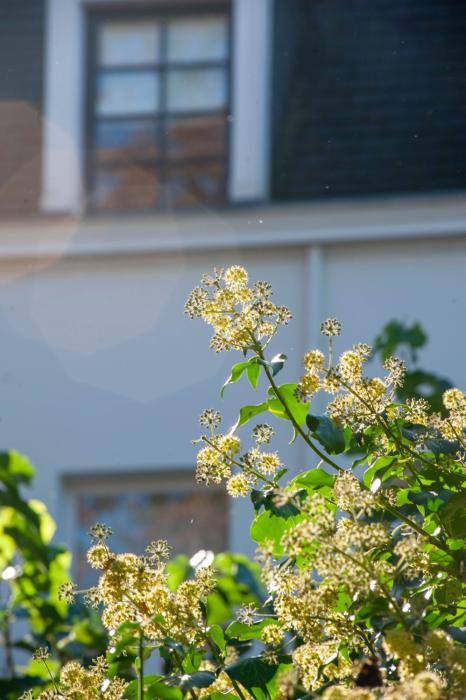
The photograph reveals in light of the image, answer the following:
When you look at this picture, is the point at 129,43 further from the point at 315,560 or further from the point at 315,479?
the point at 315,560

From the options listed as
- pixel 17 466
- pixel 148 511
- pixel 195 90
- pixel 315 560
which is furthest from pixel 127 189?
pixel 315 560

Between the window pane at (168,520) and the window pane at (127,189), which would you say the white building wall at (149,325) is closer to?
the window pane at (168,520)

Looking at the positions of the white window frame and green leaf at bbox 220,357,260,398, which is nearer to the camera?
green leaf at bbox 220,357,260,398

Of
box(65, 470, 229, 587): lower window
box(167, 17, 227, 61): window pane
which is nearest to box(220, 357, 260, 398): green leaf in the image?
box(65, 470, 229, 587): lower window

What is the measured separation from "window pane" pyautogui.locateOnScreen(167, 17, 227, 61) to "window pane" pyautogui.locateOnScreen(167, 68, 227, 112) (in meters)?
0.08

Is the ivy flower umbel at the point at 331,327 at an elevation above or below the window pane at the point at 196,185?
below

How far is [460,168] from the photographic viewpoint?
529 cm

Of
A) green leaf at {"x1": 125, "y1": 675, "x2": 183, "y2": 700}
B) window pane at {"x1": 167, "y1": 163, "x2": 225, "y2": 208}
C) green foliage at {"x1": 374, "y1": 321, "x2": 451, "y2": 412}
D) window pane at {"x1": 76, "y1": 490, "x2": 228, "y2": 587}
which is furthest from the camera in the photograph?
window pane at {"x1": 167, "y1": 163, "x2": 225, "y2": 208}

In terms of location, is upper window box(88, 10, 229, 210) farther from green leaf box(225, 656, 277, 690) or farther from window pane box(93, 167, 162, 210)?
green leaf box(225, 656, 277, 690)

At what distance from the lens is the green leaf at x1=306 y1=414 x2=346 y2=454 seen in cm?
104

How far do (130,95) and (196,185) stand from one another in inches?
21.6

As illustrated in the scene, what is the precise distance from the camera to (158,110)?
5.77 m

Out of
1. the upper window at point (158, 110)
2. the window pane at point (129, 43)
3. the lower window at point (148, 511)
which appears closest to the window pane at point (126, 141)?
the upper window at point (158, 110)

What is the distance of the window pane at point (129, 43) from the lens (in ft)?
19.1
